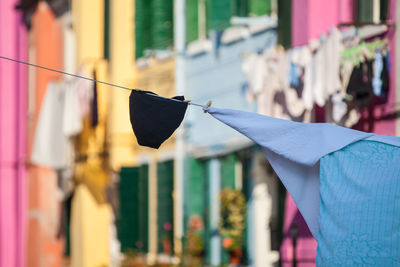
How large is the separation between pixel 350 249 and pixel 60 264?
1548cm

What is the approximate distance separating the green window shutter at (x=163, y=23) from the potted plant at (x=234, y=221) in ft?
12.2

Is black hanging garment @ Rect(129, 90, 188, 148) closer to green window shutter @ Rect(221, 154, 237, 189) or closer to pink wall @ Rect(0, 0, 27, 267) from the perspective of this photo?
green window shutter @ Rect(221, 154, 237, 189)

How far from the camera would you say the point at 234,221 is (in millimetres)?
15227

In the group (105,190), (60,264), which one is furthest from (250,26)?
(60,264)

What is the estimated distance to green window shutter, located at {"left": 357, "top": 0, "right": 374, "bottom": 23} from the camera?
1237 cm

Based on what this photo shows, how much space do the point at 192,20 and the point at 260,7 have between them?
7.77ft

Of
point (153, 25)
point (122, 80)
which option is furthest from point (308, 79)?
point (122, 80)

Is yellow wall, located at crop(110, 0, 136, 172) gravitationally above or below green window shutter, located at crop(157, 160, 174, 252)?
above

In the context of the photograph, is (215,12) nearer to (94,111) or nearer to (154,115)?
(94,111)

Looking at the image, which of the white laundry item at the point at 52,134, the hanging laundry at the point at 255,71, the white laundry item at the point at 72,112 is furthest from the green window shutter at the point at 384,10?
the white laundry item at the point at 52,134

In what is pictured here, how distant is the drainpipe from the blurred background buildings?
0.9 inches

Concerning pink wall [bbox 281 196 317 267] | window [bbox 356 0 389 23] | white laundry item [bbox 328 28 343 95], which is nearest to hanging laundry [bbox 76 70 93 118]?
pink wall [bbox 281 196 317 267]

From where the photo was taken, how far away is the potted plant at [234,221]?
15195 millimetres

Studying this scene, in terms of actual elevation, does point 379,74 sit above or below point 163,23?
below
